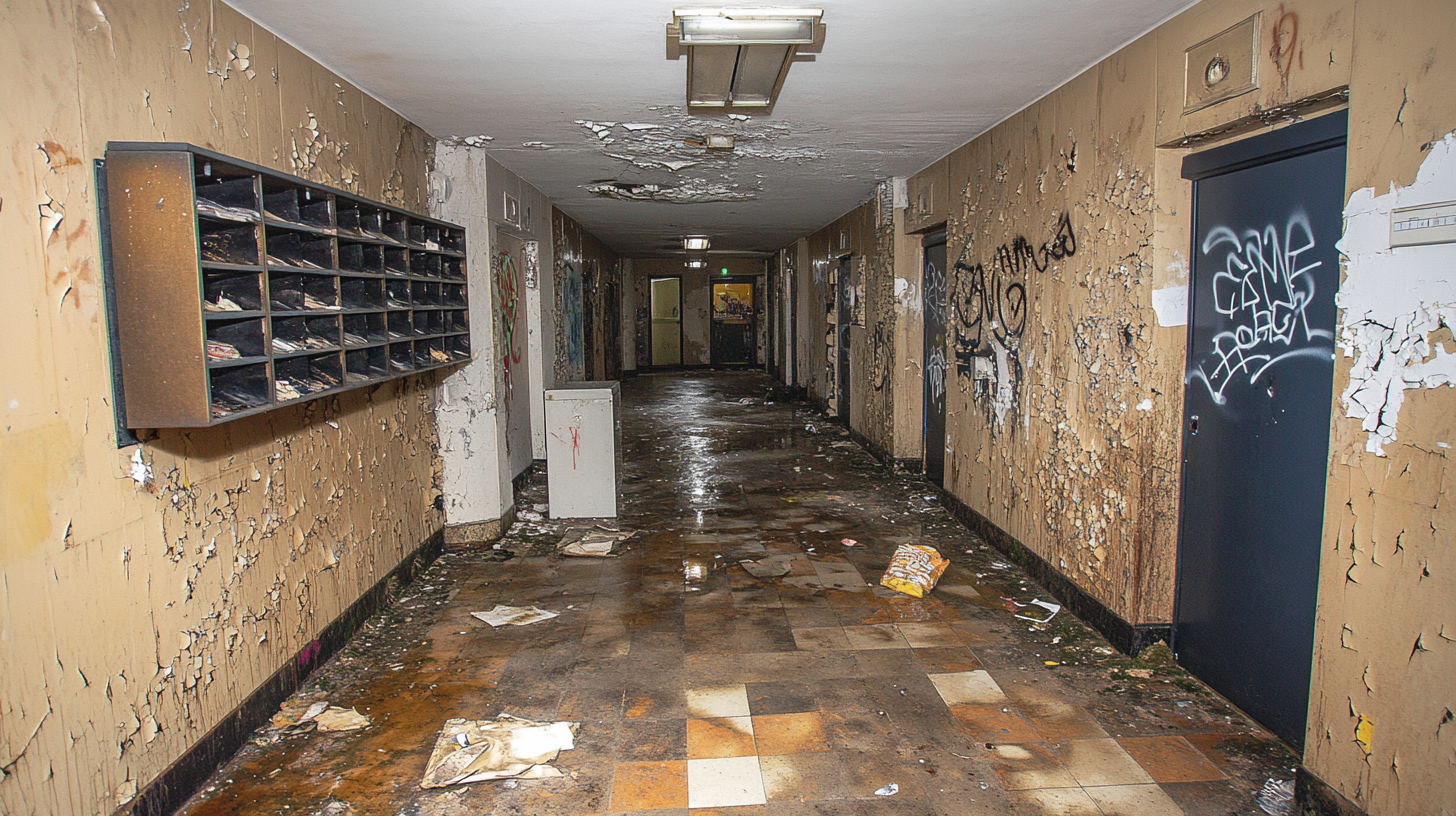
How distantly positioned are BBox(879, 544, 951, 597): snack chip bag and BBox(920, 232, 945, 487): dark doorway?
5.32ft

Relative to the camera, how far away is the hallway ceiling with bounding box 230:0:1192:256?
2943mm

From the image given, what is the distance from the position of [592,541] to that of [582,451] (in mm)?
757

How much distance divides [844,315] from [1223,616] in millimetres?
6808

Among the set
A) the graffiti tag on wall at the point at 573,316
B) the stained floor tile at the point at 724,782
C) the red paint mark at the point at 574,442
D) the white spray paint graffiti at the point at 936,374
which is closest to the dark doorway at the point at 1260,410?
the stained floor tile at the point at 724,782

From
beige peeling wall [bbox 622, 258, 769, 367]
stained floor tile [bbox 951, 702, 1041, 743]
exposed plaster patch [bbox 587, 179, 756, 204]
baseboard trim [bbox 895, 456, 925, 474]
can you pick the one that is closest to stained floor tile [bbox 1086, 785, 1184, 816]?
stained floor tile [bbox 951, 702, 1041, 743]

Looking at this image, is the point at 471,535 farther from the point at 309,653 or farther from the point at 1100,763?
the point at 1100,763

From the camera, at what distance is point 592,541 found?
16.9ft

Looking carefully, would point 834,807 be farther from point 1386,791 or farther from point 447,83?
point 447,83

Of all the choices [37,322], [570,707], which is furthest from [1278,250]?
[37,322]

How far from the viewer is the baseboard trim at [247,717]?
235cm

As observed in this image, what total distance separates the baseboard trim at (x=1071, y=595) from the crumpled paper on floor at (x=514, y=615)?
8.43 ft

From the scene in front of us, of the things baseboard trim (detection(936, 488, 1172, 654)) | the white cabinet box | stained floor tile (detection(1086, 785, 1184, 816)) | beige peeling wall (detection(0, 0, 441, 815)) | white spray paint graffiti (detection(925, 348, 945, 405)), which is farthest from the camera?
white spray paint graffiti (detection(925, 348, 945, 405))

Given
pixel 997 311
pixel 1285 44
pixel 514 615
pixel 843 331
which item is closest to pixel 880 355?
pixel 843 331

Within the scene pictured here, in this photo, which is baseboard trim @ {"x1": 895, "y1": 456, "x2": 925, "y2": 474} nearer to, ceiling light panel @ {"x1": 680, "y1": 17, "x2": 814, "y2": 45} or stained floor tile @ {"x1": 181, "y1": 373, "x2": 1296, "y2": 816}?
stained floor tile @ {"x1": 181, "y1": 373, "x2": 1296, "y2": 816}
